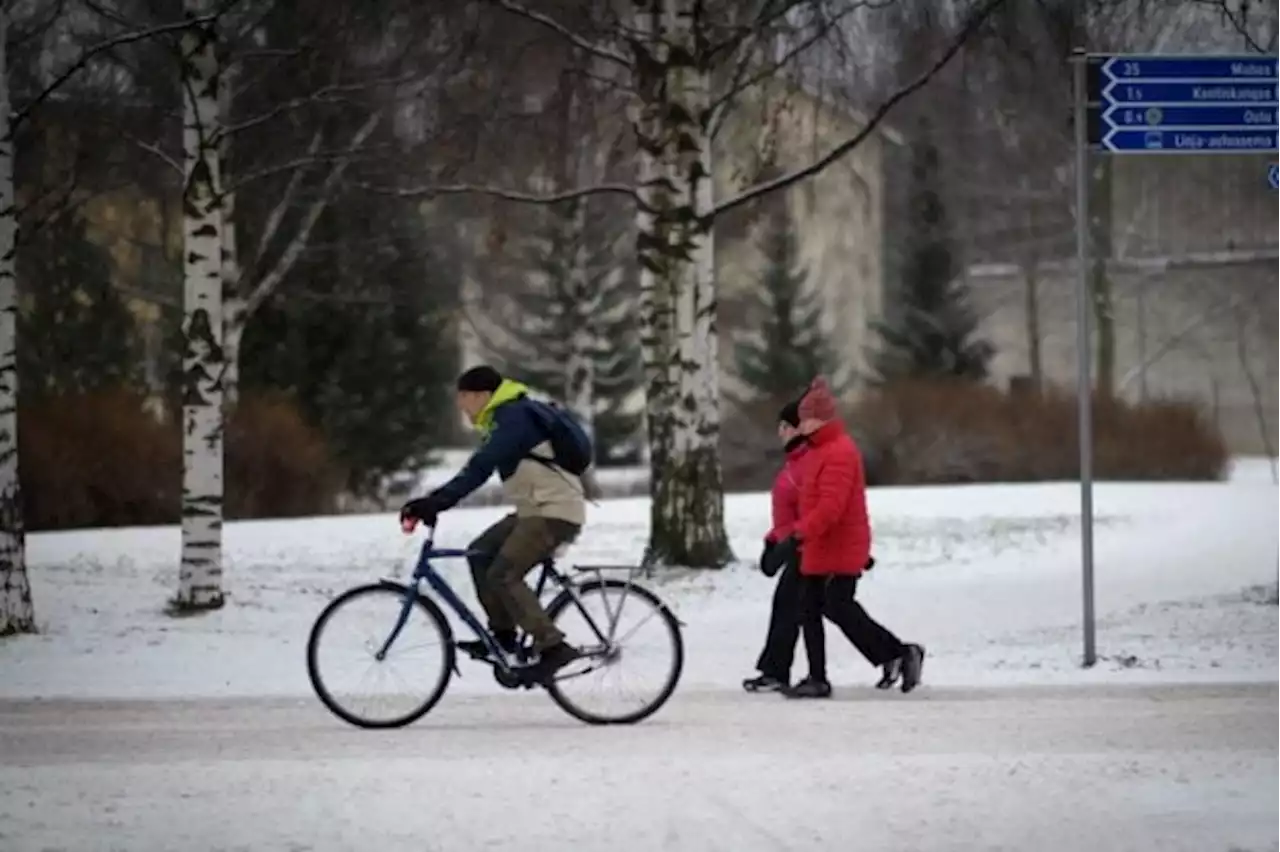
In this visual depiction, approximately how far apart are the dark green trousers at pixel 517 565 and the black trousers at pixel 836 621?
1794mm

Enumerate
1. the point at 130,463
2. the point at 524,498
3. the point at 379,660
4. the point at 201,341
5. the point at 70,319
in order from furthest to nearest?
the point at 70,319, the point at 130,463, the point at 201,341, the point at 379,660, the point at 524,498

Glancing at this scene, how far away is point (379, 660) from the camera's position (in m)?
10.6

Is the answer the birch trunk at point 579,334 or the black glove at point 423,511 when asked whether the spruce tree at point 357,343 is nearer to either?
the birch trunk at point 579,334

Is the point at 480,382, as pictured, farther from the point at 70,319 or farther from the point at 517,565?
the point at 70,319

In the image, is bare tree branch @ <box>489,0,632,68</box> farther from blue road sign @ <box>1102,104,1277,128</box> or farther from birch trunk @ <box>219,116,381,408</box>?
blue road sign @ <box>1102,104,1277,128</box>

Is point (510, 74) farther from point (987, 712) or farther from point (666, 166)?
point (987, 712)

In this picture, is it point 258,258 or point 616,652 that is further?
point 258,258

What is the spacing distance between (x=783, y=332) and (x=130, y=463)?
20489 millimetres

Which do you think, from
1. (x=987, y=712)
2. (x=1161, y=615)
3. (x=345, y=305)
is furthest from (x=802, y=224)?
(x=987, y=712)

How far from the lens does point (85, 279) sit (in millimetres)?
38562

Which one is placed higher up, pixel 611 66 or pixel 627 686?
pixel 611 66

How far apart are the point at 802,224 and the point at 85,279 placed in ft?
72.0

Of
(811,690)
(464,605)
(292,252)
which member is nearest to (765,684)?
(811,690)

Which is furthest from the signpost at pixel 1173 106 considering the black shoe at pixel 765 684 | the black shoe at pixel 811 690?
the black shoe at pixel 765 684
